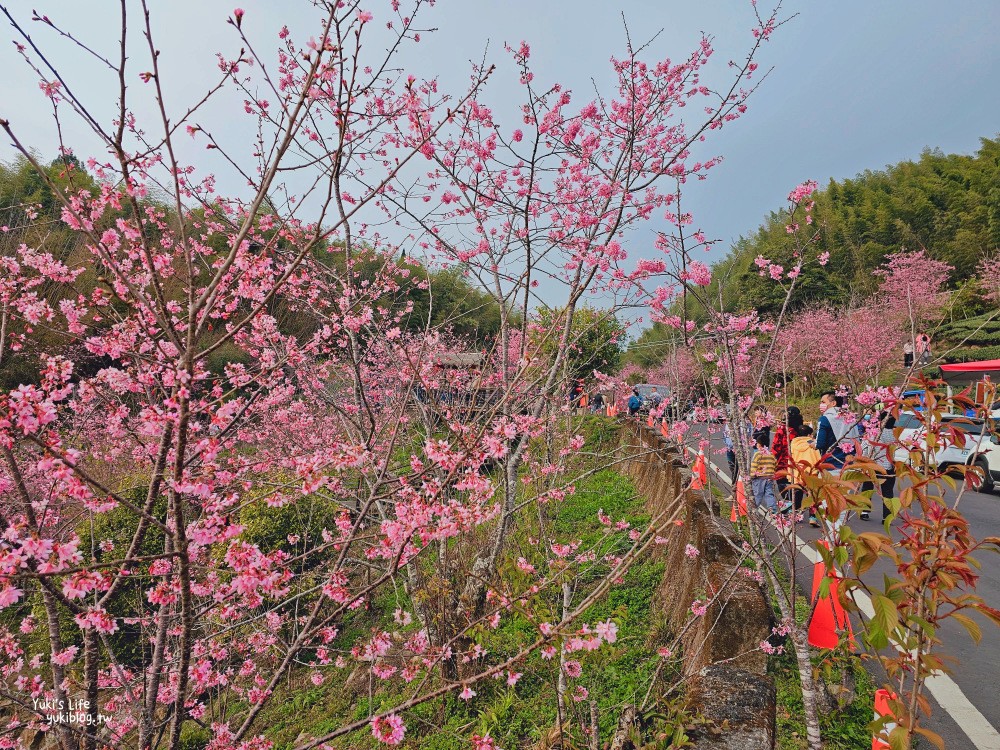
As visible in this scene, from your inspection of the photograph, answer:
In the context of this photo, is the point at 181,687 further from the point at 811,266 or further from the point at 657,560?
the point at 811,266

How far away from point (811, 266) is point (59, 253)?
3588 centimetres

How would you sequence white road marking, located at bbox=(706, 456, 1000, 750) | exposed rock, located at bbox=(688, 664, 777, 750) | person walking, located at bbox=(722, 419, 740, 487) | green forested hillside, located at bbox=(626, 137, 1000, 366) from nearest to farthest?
exposed rock, located at bbox=(688, 664, 777, 750) → white road marking, located at bbox=(706, 456, 1000, 750) → person walking, located at bbox=(722, 419, 740, 487) → green forested hillside, located at bbox=(626, 137, 1000, 366)

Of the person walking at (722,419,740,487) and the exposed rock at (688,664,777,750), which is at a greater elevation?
the person walking at (722,419,740,487)

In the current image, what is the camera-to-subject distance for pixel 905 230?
2959 cm

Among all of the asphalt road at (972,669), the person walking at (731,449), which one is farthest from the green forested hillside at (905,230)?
the asphalt road at (972,669)

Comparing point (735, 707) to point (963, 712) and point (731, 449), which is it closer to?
point (963, 712)

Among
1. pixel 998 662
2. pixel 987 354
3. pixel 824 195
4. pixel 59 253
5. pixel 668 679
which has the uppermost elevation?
pixel 824 195

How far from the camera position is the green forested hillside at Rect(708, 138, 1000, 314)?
26.9 metres

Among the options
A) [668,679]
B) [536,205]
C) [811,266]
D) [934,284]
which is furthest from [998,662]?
[811,266]

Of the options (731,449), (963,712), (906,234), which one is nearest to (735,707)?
(963,712)

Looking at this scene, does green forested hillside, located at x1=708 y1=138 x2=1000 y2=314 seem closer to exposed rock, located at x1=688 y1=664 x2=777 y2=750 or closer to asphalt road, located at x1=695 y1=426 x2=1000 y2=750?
asphalt road, located at x1=695 y1=426 x2=1000 y2=750

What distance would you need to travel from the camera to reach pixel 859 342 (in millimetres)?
20891

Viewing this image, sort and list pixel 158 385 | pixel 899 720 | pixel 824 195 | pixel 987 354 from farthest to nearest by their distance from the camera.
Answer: pixel 824 195 → pixel 987 354 → pixel 158 385 → pixel 899 720

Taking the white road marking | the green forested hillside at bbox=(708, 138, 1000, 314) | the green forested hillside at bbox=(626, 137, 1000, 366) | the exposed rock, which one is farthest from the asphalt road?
the green forested hillside at bbox=(708, 138, 1000, 314)
